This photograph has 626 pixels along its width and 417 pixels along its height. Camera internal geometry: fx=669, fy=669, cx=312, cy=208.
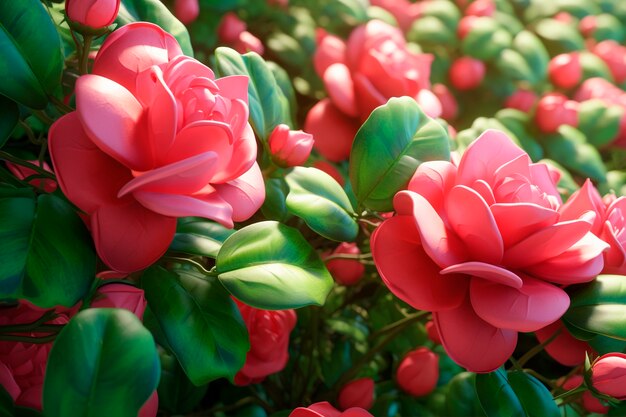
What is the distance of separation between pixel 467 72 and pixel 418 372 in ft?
1.89

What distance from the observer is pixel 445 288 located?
49cm

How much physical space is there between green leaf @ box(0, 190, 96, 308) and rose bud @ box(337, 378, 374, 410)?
0.35m

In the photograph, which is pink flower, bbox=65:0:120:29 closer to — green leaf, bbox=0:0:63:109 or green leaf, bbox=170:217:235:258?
green leaf, bbox=0:0:63:109

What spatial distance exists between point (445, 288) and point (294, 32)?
0.67 metres

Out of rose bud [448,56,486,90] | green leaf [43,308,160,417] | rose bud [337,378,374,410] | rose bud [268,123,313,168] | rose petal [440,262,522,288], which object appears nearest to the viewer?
green leaf [43,308,160,417]

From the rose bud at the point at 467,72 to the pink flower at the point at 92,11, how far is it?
2.50 feet

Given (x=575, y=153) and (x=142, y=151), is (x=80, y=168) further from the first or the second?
(x=575, y=153)

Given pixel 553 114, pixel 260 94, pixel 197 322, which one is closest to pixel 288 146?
pixel 260 94

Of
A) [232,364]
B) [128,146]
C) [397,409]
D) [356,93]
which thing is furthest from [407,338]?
[128,146]

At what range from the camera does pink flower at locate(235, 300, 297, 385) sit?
0.63 meters

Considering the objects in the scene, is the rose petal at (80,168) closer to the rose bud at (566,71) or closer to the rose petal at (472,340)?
the rose petal at (472,340)

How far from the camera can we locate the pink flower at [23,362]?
496mm

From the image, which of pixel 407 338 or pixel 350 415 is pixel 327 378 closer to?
pixel 407 338

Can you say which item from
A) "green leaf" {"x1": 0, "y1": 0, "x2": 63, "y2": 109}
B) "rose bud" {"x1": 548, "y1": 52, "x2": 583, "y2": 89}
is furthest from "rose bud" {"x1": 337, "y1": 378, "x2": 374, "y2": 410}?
"rose bud" {"x1": 548, "y1": 52, "x2": 583, "y2": 89}
